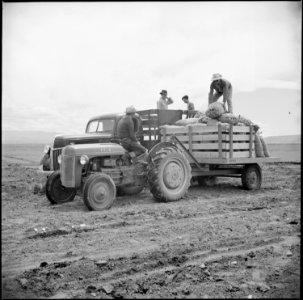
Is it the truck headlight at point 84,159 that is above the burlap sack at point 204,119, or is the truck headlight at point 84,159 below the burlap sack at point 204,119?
below

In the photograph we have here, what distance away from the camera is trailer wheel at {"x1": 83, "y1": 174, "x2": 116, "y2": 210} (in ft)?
19.4

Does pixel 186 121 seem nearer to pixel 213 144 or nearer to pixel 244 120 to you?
pixel 213 144

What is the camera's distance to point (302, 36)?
2402 millimetres

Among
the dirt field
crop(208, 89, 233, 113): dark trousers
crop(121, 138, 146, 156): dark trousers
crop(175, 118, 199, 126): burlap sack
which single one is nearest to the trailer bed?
crop(175, 118, 199, 126): burlap sack

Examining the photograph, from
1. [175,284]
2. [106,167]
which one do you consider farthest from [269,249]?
[106,167]

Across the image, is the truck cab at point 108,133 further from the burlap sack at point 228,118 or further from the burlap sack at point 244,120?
the burlap sack at point 244,120

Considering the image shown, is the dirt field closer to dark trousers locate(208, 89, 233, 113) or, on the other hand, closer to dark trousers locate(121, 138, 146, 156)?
dark trousers locate(121, 138, 146, 156)

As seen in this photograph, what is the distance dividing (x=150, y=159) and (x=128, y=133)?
0.61 metres

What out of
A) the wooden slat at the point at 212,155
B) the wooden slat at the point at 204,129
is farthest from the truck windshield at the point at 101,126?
the wooden slat at the point at 212,155

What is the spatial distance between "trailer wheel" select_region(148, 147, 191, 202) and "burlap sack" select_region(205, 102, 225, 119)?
0.90m

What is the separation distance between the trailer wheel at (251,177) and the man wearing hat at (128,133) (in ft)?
8.37

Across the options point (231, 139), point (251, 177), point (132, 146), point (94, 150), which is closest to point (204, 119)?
point (231, 139)

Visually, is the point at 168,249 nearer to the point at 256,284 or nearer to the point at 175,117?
the point at 256,284

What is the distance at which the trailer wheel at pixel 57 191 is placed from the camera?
648 centimetres
